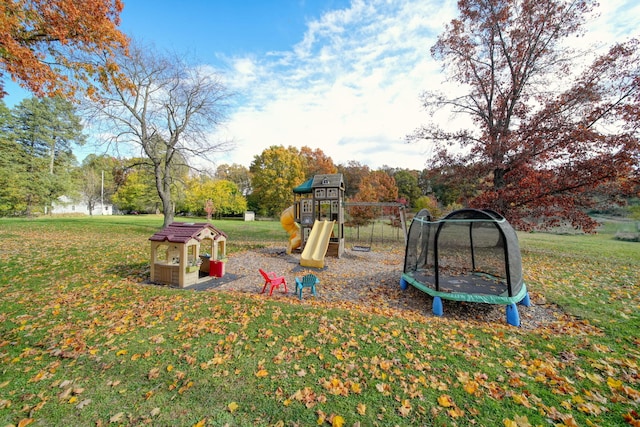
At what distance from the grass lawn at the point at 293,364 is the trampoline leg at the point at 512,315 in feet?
Result: 1.54

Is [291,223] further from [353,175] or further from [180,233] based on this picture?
[353,175]

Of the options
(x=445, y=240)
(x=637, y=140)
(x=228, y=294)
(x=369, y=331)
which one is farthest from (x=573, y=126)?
(x=228, y=294)

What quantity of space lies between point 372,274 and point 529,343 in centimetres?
479

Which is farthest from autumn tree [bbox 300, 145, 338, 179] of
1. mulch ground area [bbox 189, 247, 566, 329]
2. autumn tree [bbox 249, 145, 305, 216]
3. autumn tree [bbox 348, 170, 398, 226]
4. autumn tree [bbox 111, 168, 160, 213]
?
mulch ground area [bbox 189, 247, 566, 329]

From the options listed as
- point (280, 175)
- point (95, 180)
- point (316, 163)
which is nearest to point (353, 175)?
point (316, 163)

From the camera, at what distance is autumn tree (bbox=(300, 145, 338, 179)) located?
1593 inches

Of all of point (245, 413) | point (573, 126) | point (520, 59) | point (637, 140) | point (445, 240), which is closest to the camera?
point (245, 413)

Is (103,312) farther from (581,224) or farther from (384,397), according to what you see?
(581,224)

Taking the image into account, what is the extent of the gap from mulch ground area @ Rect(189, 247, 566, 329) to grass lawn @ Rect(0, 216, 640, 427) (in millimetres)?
465

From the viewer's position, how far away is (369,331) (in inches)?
166

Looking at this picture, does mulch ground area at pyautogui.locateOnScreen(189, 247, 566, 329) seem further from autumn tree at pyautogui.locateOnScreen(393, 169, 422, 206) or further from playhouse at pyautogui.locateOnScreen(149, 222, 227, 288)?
autumn tree at pyautogui.locateOnScreen(393, 169, 422, 206)

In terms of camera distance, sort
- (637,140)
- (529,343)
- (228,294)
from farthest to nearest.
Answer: (637,140), (228,294), (529,343)

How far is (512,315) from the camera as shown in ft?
15.8

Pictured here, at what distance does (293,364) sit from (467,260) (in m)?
6.90
